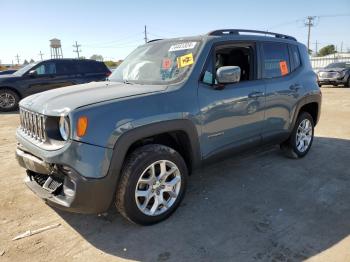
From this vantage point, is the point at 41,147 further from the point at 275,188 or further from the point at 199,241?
the point at 275,188

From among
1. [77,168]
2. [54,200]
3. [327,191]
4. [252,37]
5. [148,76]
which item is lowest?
[327,191]

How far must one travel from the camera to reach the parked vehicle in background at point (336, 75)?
17.2 metres

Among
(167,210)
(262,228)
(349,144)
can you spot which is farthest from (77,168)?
(349,144)

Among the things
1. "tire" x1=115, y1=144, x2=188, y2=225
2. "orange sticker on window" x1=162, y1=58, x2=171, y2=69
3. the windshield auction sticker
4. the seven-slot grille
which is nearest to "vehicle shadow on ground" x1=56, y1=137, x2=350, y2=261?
"tire" x1=115, y1=144, x2=188, y2=225

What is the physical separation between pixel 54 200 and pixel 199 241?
1342mm

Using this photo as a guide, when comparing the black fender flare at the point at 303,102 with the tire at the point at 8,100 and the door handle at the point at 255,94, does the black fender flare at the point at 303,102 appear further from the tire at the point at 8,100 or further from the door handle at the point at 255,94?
the tire at the point at 8,100

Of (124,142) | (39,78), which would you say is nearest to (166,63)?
(124,142)

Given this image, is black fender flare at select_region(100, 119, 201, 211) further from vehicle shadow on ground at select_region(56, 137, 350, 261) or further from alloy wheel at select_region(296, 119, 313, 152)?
alloy wheel at select_region(296, 119, 313, 152)

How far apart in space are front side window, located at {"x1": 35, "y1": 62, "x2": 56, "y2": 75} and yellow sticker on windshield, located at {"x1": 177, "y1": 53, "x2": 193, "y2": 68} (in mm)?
8897

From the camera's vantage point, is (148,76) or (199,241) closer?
(199,241)

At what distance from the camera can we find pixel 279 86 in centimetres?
457

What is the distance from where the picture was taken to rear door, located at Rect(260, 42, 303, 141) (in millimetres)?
4438

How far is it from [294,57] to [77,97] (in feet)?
11.2

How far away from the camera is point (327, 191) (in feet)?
13.4
